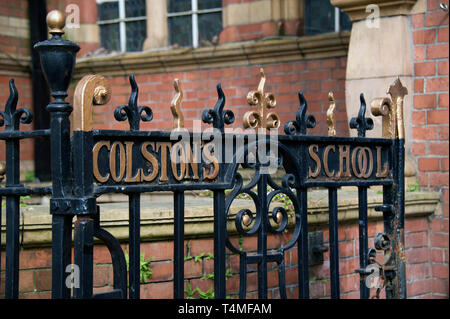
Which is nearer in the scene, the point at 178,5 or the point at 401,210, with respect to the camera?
the point at 401,210

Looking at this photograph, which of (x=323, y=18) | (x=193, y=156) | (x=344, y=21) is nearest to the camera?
(x=193, y=156)

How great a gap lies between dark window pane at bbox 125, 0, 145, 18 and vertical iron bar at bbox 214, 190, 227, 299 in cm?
583

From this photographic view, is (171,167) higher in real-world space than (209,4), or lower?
lower

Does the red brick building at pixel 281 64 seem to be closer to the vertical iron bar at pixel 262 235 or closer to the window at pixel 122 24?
the window at pixel 122 24

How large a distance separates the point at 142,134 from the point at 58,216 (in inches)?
14.0

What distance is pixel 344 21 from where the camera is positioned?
21.2ft

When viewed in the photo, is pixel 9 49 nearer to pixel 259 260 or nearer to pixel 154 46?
pixel 154 46

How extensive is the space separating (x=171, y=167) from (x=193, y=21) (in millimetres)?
5453

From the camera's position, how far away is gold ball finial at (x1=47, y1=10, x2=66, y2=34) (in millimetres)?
2193

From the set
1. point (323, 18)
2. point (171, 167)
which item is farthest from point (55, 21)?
point (323, 18)

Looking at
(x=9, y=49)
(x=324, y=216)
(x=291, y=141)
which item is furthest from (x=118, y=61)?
(x=291, y=141)

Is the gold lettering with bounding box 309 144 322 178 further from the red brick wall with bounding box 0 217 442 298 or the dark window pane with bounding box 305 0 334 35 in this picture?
the dark window pane with bounding box 305 0 334 35

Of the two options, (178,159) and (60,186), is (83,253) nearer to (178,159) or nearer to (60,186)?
(60,186)

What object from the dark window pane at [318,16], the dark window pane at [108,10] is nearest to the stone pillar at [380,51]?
the dark window pane at [318,16]
